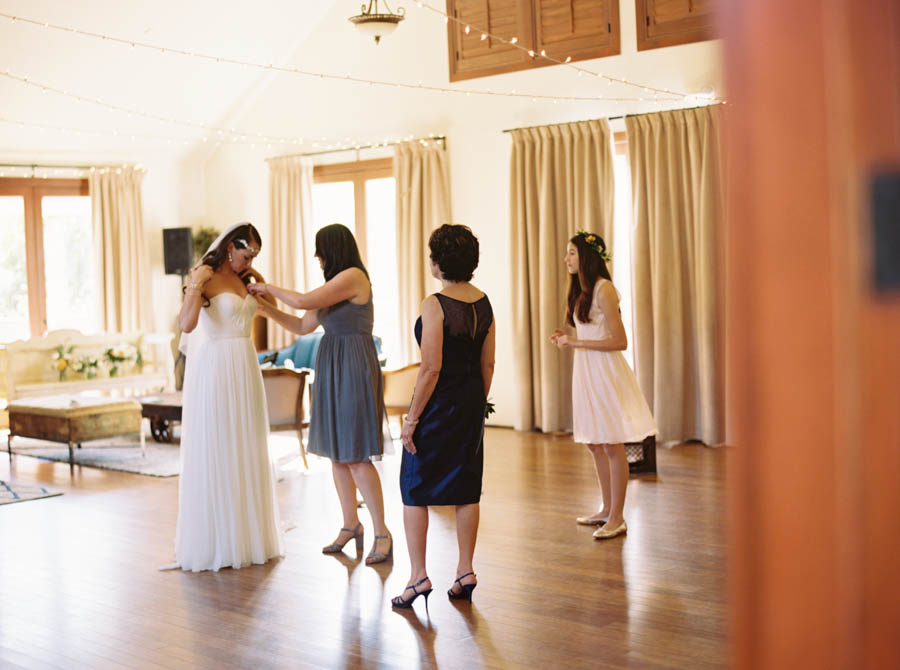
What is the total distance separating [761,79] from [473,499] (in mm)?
3505

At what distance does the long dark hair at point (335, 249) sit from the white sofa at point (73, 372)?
6205mm

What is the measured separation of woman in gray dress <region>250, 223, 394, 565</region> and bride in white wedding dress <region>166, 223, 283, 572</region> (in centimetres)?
22

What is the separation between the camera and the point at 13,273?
427 inches

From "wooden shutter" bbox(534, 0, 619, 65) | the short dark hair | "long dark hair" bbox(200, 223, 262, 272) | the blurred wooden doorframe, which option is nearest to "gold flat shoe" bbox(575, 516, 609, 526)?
the short dark hair

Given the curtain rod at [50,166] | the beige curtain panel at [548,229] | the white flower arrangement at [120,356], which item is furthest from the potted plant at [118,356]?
the beige curtain panel at [548,229]

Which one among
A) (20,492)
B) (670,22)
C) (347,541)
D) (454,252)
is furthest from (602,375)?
(20,492)

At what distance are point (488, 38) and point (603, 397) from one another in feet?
16.9

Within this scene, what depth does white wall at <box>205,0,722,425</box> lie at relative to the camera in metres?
8.44

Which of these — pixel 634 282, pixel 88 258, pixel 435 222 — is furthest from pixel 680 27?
pixel 88 258

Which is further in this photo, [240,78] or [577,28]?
[240,78]

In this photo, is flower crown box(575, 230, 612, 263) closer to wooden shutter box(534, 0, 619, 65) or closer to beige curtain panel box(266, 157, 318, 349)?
wooden shutter box(534, 0, 619, 65)

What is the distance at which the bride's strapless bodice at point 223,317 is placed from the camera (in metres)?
4.85

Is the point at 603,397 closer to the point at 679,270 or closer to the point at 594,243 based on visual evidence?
the point at 594,243

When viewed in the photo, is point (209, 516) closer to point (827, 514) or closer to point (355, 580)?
point (355, 580)
